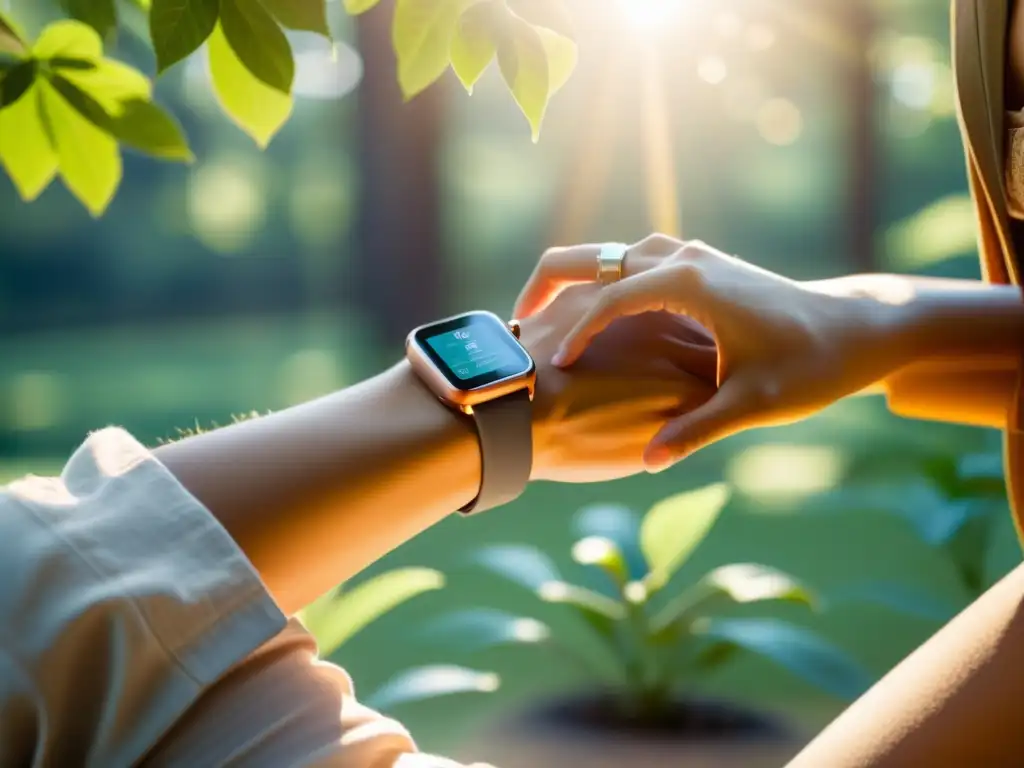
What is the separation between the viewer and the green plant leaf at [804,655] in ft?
6.56

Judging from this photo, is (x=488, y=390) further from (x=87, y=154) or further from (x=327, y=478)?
(x=87, y=154)

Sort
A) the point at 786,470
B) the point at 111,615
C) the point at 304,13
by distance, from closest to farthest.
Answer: the point at 111,615, the point at 304,13, the point at 786,470

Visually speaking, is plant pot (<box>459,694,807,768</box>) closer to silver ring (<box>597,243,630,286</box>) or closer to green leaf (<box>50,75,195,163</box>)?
silver ring (<box>597,243,630,286</box>)

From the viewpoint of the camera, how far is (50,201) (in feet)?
29.8

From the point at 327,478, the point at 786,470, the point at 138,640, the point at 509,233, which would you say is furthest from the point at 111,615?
the point at 509,233

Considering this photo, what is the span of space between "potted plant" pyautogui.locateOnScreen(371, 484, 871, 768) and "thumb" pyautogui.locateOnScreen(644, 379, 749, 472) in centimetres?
119

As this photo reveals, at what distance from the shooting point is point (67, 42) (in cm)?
92

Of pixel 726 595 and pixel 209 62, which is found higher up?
pixel 209 62

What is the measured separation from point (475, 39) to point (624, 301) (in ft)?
0.83

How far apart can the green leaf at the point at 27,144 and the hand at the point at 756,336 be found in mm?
523

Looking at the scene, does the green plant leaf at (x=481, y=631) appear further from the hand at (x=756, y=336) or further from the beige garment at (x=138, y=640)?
the beige garment at (x=138, y=640)

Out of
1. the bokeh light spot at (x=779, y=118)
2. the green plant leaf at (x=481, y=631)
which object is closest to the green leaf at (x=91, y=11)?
the green plant leaf at (x=481, y=631)

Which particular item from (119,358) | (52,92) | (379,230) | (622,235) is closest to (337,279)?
(119,358)

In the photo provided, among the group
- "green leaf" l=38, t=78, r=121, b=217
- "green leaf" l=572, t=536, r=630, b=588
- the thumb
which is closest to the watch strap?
the thumb
